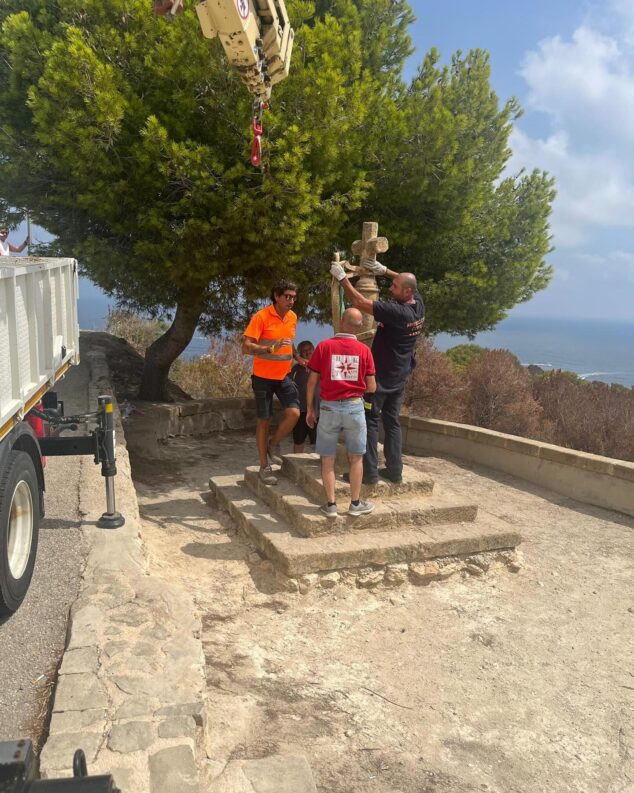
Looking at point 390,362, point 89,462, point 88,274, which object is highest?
point 88,274

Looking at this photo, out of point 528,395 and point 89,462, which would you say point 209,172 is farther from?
point 528,395

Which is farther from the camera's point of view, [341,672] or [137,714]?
[341,672]

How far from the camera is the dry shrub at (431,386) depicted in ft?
45.5

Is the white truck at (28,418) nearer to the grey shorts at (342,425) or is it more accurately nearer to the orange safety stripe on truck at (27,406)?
the orange safety stripe on truck at (27,406)

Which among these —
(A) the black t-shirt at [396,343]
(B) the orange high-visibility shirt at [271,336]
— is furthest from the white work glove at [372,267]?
(B) the orange high-visibility shirt at [271,336]

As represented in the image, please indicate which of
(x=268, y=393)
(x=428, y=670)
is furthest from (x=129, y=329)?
(x=428, y=670)

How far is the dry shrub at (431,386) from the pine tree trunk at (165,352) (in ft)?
17.1

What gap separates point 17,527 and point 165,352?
8143mm

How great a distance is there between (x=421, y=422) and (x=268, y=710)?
7.34 metres

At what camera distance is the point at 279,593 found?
16.6 feet

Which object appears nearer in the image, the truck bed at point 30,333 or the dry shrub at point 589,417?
the truck bed at point 30,333

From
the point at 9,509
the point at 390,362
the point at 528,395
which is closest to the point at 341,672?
the point at 9,509

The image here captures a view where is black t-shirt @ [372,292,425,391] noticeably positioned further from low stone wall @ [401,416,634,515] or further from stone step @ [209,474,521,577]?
low stone wall @ [401,416,634,515]

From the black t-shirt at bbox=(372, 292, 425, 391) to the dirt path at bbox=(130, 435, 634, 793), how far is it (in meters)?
1.98
